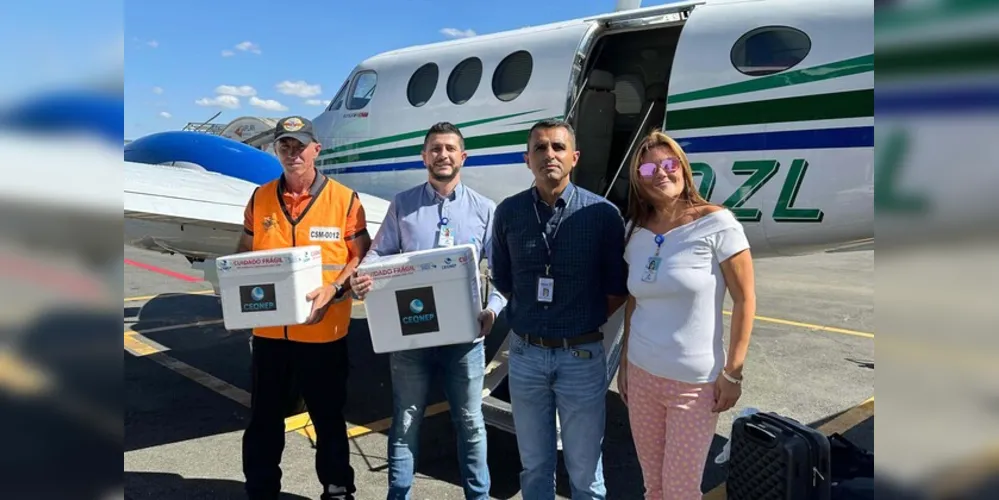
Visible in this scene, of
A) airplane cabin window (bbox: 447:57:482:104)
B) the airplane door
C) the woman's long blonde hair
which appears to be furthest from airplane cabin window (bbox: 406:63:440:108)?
the woman's long blonde hair

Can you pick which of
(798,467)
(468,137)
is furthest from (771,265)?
(798,467)

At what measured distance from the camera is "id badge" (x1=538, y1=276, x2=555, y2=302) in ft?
9.03

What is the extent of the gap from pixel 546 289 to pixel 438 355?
2.53ft

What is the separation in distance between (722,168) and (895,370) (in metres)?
4.00

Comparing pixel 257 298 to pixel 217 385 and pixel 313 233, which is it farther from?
pixel 217 385

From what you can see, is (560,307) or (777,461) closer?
(560,307)

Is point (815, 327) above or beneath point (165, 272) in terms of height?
beneath

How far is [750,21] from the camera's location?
4500 mm

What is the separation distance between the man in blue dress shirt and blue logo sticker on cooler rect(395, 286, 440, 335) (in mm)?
223

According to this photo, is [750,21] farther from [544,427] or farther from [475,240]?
[544,427]

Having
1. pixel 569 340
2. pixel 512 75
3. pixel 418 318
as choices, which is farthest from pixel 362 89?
pixel 569 340

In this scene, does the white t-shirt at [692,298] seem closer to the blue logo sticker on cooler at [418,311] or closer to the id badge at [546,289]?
the id badge at [546,289]

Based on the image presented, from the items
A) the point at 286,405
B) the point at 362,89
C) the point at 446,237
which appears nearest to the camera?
the point at 446,237

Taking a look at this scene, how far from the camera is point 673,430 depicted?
2.52 meters
